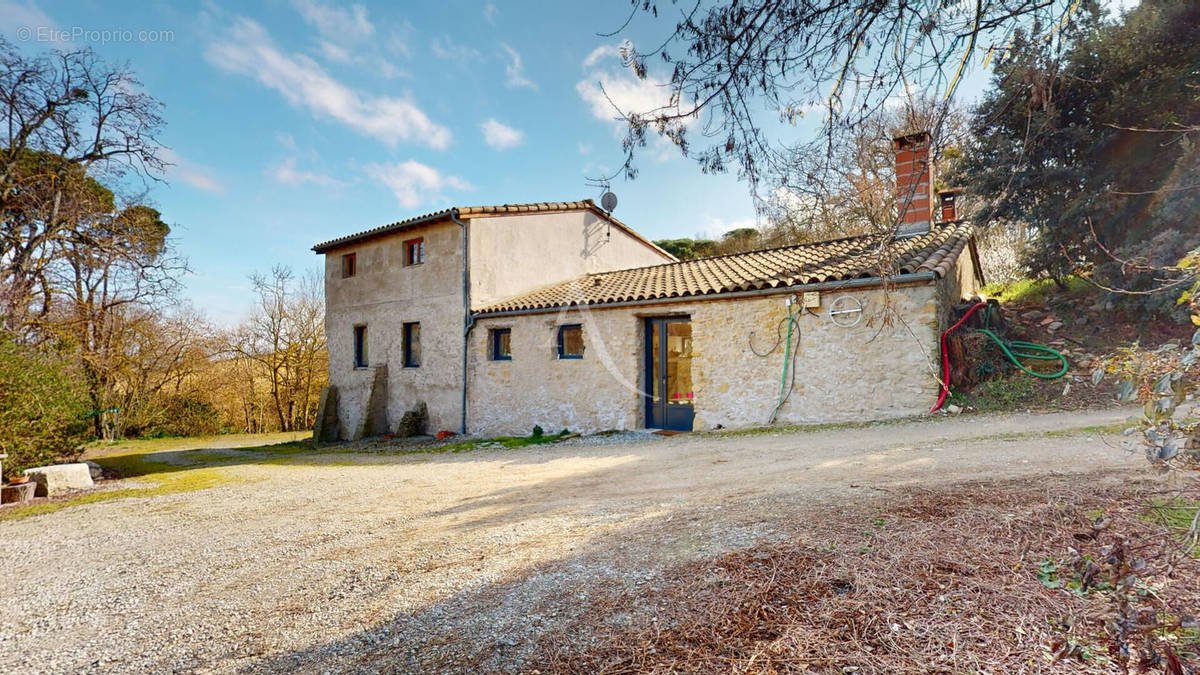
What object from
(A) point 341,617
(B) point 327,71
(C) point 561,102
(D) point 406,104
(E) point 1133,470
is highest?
(B) point 327,71

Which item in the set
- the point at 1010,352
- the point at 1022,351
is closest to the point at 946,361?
the point at 1010,352

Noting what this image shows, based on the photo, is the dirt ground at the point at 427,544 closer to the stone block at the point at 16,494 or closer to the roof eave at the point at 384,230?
the stone block at the point at 16,494

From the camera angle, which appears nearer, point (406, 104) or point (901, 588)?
point (901, 588)

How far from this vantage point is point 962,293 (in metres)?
10.1

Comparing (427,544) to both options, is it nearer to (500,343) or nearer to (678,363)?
(678,363)

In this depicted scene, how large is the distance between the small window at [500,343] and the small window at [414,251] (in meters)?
2.88

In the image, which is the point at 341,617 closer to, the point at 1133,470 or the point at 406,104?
the point at 1133,470

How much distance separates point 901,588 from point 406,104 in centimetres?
824

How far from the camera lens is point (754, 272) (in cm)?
968

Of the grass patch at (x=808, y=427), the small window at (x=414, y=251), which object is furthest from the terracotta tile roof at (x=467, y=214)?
the grass patch at (x=808, y=427)

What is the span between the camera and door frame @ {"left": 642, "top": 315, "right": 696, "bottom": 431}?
9695mm

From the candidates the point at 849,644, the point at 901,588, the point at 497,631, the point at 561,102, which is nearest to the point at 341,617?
the point at 497,631

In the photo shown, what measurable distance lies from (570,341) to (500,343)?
6.59 feet

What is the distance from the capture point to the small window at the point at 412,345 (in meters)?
13.3
